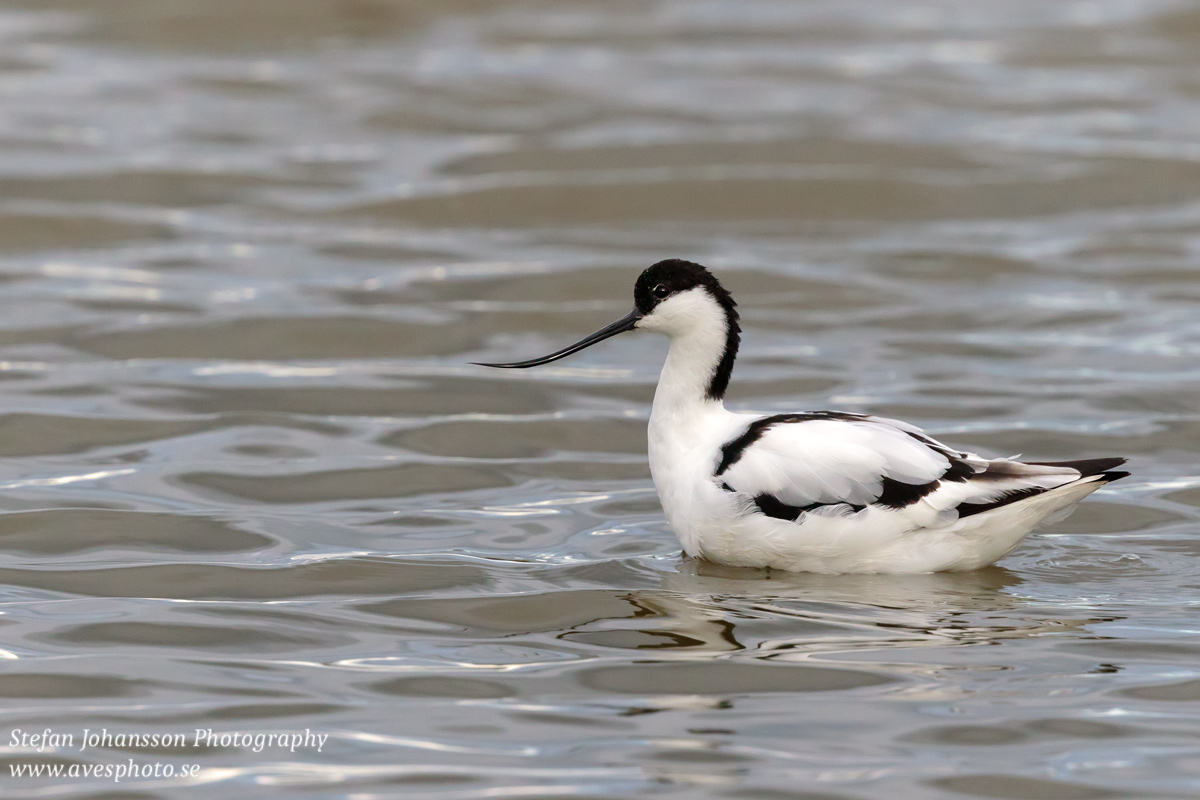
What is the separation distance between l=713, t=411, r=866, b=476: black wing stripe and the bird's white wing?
0.05ft

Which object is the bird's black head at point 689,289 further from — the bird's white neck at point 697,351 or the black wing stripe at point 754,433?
the black wing stripe at point 754,433

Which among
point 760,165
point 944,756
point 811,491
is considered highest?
point 760,165

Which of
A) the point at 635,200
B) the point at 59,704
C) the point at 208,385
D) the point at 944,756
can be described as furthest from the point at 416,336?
the point at 944,756

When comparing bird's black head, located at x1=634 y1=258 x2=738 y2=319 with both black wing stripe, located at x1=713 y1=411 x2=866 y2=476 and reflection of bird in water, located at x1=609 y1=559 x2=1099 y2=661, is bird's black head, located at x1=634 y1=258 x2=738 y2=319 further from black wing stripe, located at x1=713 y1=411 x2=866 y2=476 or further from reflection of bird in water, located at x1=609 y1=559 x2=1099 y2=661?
reflection of bird in water, located at x1=609 y1=559 x2=1099 y2=661

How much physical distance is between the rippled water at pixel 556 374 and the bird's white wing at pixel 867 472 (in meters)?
0.36

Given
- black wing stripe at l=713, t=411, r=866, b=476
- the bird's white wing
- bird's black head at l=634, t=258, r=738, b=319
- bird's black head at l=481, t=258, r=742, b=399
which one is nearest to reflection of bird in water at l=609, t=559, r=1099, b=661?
the bird's white wing

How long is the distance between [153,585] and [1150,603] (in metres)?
3.94

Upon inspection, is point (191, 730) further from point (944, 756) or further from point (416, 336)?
point (416, 336)

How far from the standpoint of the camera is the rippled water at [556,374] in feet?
18.4

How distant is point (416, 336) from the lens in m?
11.1

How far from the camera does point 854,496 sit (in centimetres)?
686

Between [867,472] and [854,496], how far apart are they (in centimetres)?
11

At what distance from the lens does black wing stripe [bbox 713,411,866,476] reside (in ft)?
23.3

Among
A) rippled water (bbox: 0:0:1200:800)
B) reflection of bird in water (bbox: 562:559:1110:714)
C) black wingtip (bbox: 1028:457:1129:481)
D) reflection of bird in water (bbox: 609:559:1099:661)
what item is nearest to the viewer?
rippled water (bbox: 0:0:1200:800)
